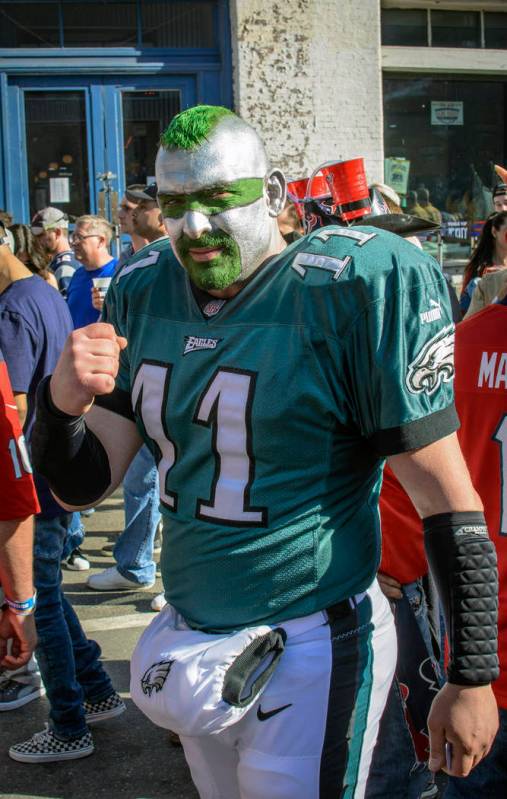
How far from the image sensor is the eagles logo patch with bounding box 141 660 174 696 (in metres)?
1.97

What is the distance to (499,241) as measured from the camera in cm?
598

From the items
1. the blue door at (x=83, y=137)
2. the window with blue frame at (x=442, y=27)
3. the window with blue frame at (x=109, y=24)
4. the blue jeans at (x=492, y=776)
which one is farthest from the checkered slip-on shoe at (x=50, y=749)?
the window with blue frame at (x=442, y=27)

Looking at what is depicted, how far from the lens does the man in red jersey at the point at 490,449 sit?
2295mm

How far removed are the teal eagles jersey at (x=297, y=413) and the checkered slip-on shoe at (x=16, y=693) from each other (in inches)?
96.6

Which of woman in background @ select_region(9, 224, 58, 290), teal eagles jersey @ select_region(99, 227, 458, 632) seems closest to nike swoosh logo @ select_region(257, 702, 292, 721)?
teal eagles jersey @ select_region(99, 227, 458, 632)

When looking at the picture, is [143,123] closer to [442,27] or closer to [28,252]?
[442,27]

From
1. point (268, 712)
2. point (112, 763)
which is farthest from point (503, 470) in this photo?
point (112, 763)

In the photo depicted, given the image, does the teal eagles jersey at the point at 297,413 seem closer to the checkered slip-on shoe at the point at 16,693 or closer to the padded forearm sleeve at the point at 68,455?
the padded forearm sleeve at the point at 68,455

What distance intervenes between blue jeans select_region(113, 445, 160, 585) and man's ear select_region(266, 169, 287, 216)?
3.34m

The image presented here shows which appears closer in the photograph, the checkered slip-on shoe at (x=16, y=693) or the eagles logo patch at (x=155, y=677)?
the eagles logo patch at (x=155, y=677)

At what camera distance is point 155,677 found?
1.99 metres

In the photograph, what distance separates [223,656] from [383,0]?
970 cm

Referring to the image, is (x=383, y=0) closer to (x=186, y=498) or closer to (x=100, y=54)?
(x=100, y=54)

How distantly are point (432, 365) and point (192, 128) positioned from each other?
0.71 meters
